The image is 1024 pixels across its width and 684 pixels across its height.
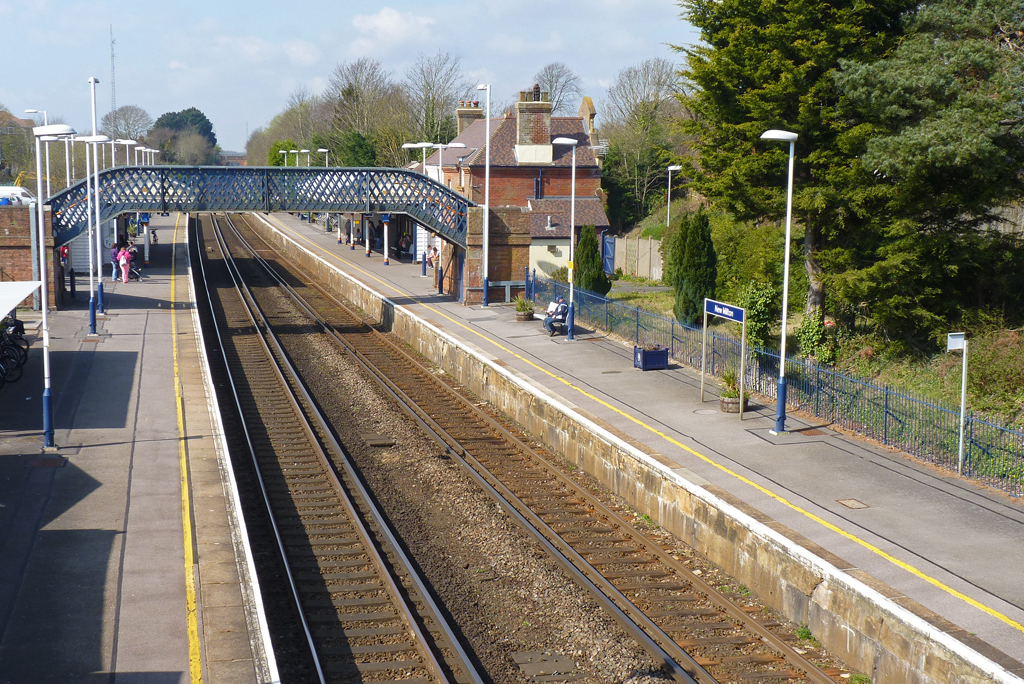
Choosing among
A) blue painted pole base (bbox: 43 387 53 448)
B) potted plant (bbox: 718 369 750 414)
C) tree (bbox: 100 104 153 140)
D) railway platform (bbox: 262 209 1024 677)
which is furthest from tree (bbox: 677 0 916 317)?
tree (bbox: 100 104 153 140)

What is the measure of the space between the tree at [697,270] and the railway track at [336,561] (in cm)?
1074

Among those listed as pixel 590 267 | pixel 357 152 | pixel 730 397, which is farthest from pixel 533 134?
pixel 730 397

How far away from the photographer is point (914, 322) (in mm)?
18656

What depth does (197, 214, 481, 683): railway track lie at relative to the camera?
29.5 ft

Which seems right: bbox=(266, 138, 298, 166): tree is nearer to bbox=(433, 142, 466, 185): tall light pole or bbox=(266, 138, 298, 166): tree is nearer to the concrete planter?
bbox=(433, 142, 466, 185): tall light pole

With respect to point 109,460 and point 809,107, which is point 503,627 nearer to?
point 109,460

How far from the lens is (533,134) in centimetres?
3891

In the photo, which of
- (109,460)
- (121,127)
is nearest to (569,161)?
(109,460)

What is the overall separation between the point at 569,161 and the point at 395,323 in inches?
→ 591

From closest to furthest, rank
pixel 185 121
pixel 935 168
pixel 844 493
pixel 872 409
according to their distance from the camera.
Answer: pixel 844 493 < pixel 872 409 < pixel 935 168 < pixel 185 121

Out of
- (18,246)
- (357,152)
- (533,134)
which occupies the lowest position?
(18,246)

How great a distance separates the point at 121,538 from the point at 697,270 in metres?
17.7

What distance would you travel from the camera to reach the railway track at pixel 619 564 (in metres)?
9.02

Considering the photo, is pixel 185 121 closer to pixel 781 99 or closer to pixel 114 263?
pixel 114 263
